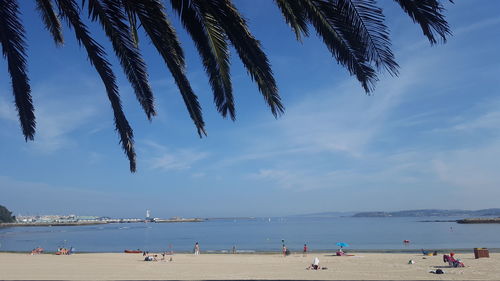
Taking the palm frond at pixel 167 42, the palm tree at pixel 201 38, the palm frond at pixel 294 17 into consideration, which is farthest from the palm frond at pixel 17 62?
the palm frond at pixel 294 17

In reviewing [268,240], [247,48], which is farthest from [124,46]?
[268,240]

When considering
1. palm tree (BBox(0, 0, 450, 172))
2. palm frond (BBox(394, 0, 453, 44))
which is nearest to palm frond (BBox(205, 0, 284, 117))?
palm tree (BBox(0, 0, 450, 172))

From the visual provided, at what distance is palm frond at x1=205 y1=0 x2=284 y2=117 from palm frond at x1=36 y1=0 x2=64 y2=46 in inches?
102

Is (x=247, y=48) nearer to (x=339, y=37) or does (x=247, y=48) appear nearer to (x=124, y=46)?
(x=339, y=37)

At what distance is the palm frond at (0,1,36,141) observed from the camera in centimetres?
476

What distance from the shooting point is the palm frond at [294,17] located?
4530 mm

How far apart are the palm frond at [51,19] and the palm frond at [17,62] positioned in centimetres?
71

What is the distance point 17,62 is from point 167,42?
200cm

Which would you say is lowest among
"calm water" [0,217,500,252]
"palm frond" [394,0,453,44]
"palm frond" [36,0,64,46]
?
"calm water" [0,217,500,252]

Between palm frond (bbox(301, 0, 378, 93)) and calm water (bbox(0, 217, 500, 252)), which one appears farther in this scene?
calm water (bbox(0, 217, 500, 252))

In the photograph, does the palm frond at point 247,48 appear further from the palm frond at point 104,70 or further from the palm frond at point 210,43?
the palm frond at point 104,70

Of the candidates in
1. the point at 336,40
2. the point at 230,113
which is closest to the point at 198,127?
the point at 230,113

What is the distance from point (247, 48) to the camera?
4641 mm

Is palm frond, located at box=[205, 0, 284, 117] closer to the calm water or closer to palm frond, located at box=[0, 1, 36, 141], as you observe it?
palm frond, located at box=[0, 1, 36, 141]
